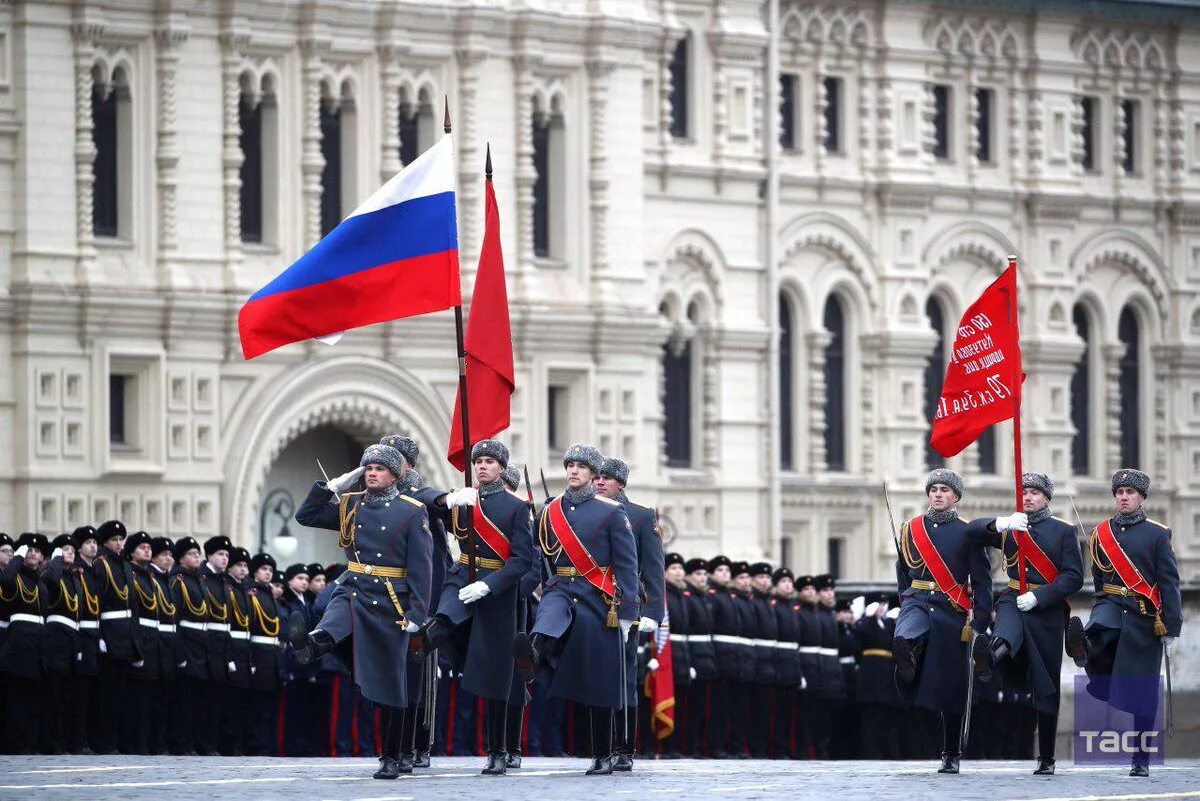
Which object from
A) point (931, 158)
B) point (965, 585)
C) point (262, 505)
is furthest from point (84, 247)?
point (965, 585)

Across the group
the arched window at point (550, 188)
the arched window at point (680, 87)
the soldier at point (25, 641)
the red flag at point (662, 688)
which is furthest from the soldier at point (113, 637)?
the arched window at point (680, 87)

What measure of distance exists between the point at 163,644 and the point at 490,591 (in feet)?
21.3

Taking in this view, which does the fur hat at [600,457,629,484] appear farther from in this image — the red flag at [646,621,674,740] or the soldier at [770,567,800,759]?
the soldier at [770,567,800,759]

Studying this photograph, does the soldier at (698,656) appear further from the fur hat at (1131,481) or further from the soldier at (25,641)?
the fur hat at (1131,481)

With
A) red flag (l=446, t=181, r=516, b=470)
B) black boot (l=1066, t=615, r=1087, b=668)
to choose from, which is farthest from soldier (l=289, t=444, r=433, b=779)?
black boot (l=1066, t=615, r=1087, b=668)

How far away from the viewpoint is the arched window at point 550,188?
40.8 metres

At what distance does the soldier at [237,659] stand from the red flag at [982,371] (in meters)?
6.59

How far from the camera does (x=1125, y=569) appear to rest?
74.8ft

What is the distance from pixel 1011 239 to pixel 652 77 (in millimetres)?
6594

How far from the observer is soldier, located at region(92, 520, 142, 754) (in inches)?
1041

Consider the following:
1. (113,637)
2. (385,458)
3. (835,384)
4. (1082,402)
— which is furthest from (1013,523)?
(1082,402)

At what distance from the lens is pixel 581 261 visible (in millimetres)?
40875

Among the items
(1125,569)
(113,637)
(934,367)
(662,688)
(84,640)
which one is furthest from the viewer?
(934,367)

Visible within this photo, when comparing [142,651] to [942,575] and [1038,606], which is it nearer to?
[942,575]
